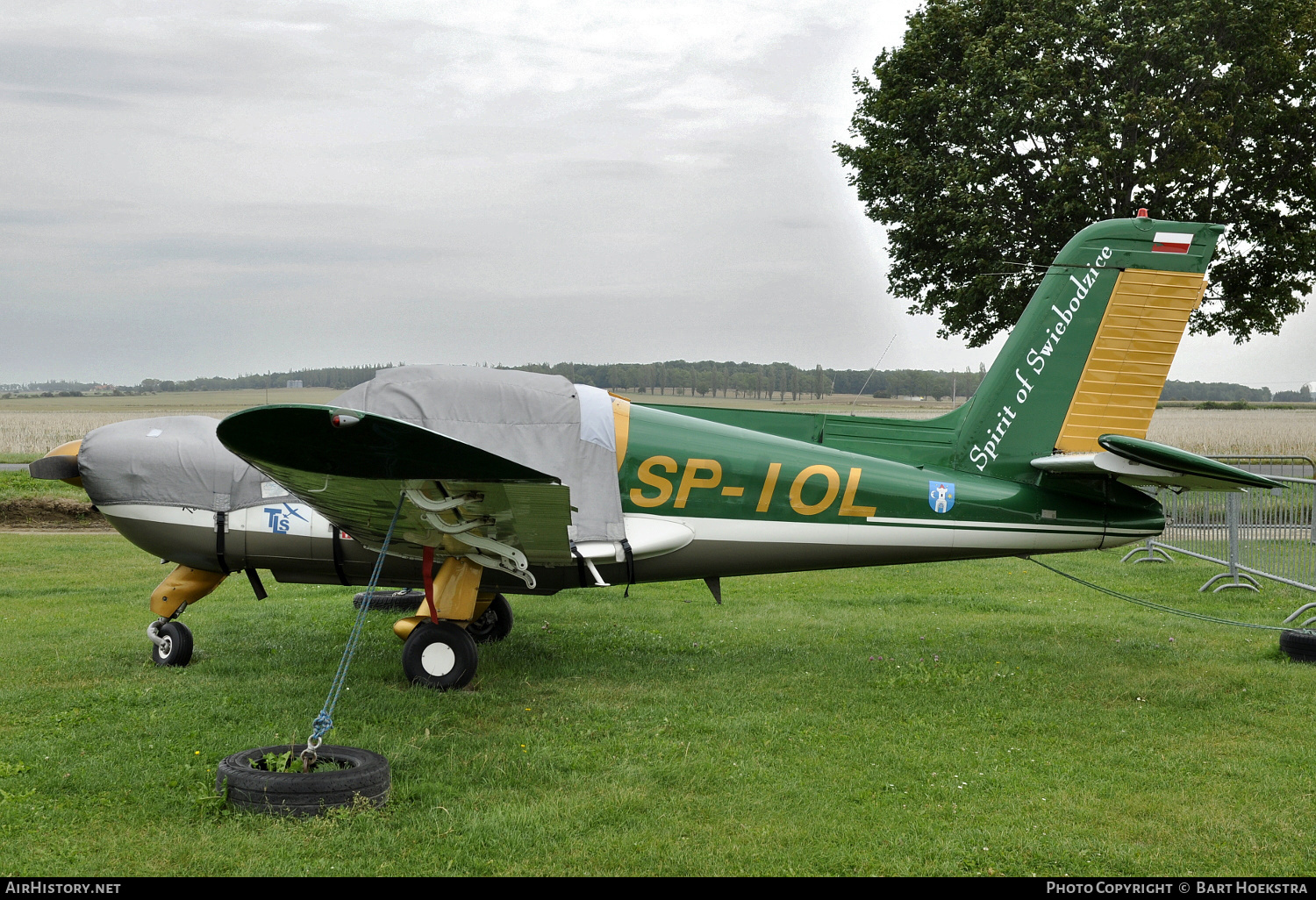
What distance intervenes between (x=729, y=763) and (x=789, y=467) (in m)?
2.68

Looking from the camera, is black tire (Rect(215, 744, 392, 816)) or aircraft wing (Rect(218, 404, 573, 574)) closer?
black tire (Rect(215, 744, 392, 816))

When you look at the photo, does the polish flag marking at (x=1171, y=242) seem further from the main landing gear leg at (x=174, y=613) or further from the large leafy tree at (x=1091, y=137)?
the large leafy tree at (x=1091, y=137)

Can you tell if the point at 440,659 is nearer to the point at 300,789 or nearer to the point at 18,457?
the point at 300,789

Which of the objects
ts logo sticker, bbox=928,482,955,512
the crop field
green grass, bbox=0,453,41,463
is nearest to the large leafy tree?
the crop field

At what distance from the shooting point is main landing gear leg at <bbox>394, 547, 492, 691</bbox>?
6590 millimetres

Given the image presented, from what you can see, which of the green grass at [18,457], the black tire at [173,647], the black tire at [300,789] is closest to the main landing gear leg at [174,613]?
the black tire at [173,647]

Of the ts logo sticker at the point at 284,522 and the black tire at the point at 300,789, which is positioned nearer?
the black tire at the point at 300,789

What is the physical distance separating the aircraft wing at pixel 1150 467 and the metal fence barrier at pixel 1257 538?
299cm

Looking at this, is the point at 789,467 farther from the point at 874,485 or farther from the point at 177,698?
the point at 177,698

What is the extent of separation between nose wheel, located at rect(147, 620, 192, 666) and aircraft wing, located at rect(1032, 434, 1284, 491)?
22.0ft

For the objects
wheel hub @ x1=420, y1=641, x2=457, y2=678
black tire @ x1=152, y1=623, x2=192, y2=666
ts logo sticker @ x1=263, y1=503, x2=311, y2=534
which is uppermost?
ts logo sticker @ x1=263, y1=503, x2=311, y2=534

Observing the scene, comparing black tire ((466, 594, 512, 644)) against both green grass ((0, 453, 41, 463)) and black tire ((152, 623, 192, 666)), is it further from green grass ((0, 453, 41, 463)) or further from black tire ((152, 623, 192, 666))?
green grass ((0, 453, 41, 463))

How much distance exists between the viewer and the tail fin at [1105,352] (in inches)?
300

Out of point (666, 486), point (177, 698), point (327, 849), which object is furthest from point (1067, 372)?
point (177, 698)
